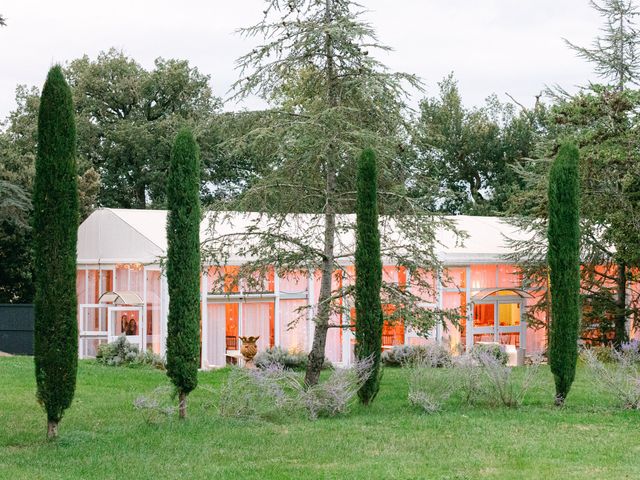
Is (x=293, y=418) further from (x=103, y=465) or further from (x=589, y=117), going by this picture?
(x=589, y=117)

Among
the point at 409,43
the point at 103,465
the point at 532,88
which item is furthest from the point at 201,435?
the point at 532,88

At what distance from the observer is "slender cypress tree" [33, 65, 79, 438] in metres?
11.6

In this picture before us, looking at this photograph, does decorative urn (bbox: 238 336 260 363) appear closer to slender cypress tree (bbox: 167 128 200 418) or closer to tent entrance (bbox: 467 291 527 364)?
tent entrance (bbox: 467 291 527 364)

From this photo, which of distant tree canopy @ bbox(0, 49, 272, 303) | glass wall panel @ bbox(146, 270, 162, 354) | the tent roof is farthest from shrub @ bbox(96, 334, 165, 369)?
distant tree canopy @ bbox(0, 49, 272, 303)

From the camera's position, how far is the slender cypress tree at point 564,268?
1518 cm

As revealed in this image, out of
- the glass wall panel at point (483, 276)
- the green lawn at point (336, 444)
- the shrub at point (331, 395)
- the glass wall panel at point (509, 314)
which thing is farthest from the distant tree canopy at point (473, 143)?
the shrub at point (331, 395)

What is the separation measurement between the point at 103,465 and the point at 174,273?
374 cm

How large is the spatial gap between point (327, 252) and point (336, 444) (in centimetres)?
611

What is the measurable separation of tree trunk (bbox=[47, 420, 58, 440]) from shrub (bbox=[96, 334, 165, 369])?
982 centimetres

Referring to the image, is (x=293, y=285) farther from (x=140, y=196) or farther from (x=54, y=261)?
(x=140, y=196)

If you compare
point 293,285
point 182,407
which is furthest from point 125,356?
point 182,407

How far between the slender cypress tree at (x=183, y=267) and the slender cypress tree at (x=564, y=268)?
613 cm

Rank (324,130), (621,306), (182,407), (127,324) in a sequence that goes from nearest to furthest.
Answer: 1. (182,407)
2. (324,130)
3. (127,324)
4. (621,306)

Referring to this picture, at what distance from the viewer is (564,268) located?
604 inches
